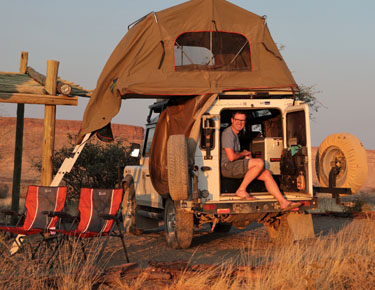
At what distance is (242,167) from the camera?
8539 millimetres

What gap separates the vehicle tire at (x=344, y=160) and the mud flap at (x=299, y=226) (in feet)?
2.38

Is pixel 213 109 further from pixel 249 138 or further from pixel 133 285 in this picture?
pixel 133 285

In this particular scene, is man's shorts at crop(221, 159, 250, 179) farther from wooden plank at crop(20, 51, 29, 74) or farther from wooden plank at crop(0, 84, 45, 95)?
wooden plank at crop(20, 51, 29, 74)

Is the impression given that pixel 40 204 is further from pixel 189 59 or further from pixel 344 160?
pixel 344 160

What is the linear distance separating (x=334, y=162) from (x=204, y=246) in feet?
8.51

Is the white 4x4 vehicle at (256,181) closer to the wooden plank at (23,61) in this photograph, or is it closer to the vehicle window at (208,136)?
the vehicle window at (208,136)

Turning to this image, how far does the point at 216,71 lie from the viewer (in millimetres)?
8977

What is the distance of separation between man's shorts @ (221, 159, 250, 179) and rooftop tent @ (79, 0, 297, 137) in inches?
44.9

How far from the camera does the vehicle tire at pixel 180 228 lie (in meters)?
8.79

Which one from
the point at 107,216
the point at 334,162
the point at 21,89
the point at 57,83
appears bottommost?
the point at 107,216

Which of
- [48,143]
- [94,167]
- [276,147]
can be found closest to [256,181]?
[276,147]

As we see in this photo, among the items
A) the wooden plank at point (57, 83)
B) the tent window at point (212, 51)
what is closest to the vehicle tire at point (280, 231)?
the tent window at point (212, 51)

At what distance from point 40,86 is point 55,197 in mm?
2419

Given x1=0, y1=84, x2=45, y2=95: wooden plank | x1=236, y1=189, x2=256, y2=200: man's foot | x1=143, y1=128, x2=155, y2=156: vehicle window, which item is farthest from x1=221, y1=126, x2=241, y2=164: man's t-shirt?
x1=0, y1=84, x2=45, y2=95: wooden plank
